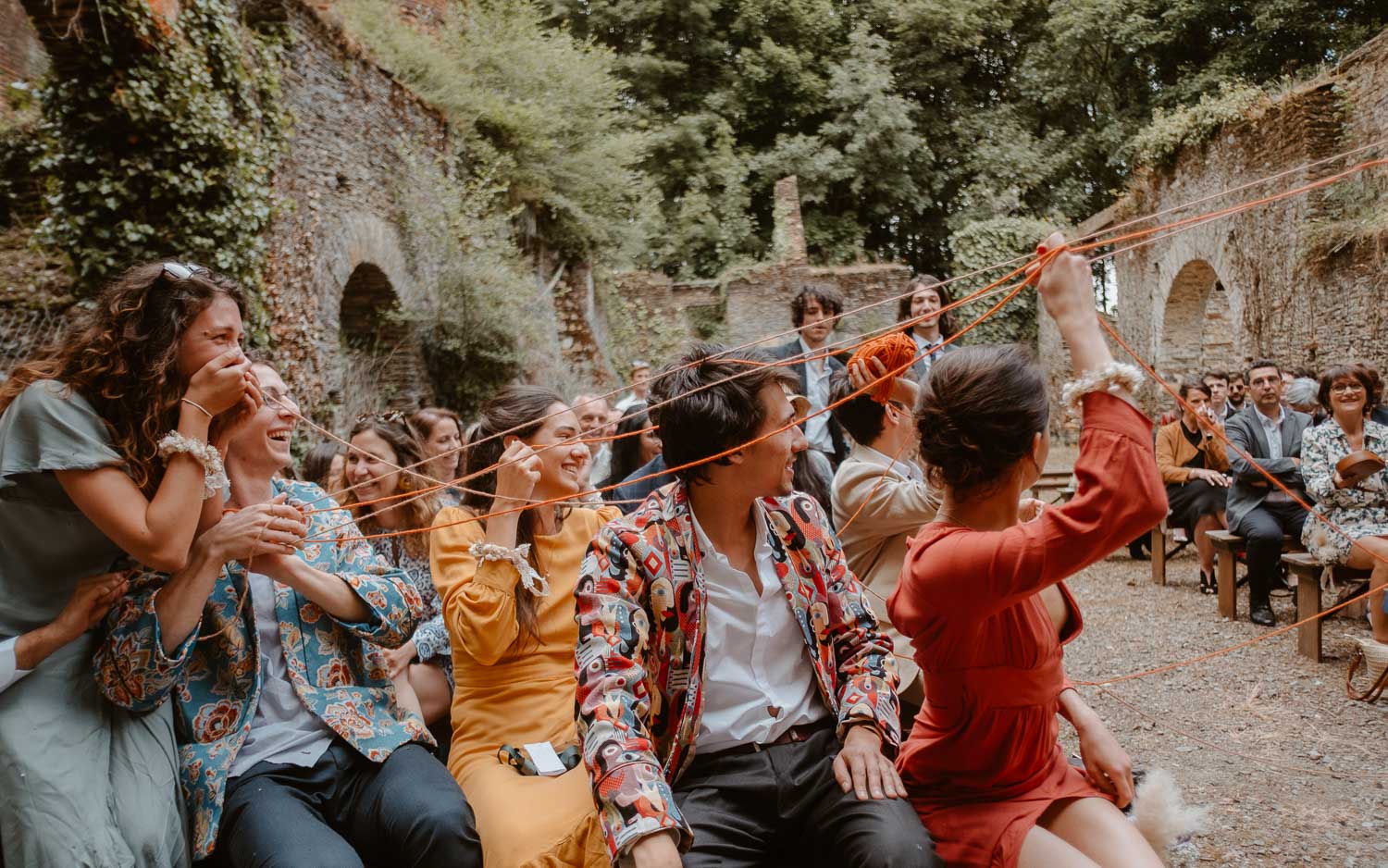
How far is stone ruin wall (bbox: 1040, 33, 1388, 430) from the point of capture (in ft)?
31.4

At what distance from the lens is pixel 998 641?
1941mm

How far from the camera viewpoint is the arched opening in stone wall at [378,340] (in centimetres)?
1005

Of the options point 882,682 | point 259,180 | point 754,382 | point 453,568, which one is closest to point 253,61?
point 259,180

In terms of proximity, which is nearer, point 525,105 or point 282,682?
point 282,682

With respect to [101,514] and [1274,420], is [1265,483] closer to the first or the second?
[1274,420]

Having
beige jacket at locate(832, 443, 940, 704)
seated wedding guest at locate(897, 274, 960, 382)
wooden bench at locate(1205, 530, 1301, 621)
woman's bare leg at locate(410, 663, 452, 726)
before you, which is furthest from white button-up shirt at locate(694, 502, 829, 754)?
wooden bench at locate(1205, 530, 1301, 621)

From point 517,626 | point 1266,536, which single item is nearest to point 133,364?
point 517,626

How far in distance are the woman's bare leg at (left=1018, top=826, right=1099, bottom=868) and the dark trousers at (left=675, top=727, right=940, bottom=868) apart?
187 millimetres

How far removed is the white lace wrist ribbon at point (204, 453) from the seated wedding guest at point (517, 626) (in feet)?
2.07

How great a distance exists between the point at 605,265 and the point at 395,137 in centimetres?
610

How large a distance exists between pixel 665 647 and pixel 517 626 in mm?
656

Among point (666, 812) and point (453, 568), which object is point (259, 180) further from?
point (666, 812)

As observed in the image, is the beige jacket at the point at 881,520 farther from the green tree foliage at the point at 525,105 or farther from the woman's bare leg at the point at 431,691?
the green tree foliage at the point at 525,105

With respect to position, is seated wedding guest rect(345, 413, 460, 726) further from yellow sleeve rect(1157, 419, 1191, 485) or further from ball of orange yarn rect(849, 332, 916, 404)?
yellow sleeve rect(1157, 419, 1191, 485)
